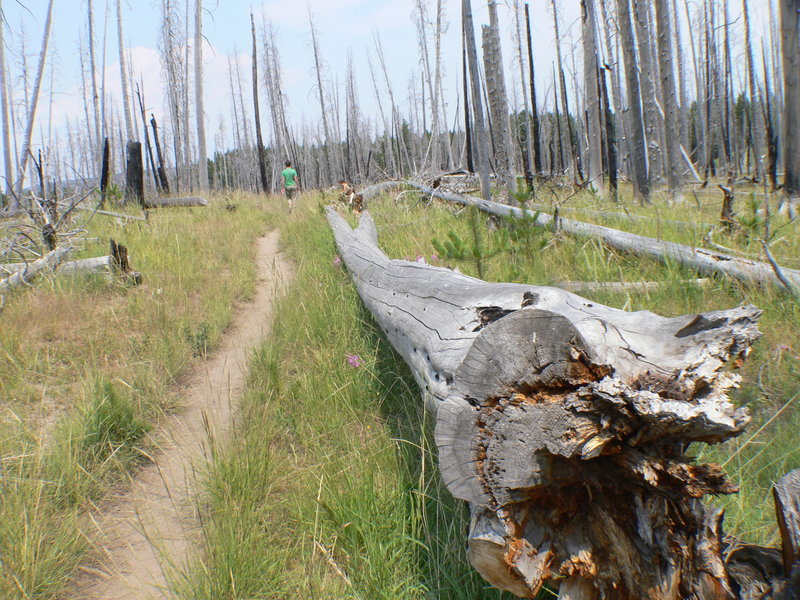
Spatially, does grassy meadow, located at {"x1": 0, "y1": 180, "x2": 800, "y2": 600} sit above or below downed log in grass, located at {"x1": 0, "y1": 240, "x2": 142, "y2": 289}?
below

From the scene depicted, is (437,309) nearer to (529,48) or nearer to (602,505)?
(602,505)

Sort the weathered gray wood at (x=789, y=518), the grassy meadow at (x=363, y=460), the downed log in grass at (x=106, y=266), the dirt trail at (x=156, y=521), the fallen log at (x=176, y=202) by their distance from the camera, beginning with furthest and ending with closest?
the fallen log at (x=176, y=202) → the downed log in grass at (x=106, y=266) → the dirt trail at (x=156, y=521) → the grassy meadow at (x=363, y=460) → the weathered gray wood at (x=789, y=518)

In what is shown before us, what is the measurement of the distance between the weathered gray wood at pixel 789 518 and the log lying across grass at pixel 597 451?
0.02 meters

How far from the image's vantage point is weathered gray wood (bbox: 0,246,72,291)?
15.4ft

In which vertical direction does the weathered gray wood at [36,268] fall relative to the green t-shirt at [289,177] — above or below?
below


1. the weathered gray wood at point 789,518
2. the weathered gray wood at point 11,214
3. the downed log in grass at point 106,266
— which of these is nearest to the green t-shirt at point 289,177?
the weathered gray wood at point 11,214

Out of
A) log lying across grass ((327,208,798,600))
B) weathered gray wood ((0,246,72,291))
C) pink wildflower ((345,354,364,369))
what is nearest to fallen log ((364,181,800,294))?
pink wildflower ((345,354,364,369))

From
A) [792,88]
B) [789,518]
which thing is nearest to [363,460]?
[789,518]

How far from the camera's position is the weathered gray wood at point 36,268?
15.4ft

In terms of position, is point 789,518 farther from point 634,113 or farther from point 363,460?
point 634,113

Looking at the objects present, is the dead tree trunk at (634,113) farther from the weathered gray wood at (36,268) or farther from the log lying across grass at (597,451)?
the weathered gray wood at (36,268)

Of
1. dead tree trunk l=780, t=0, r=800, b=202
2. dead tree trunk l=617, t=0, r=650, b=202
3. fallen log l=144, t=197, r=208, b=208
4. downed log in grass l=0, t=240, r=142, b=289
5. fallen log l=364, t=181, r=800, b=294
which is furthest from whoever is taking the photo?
fallen log l=144, t=197, r=208, b=208

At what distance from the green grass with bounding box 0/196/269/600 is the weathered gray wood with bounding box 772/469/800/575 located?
7.55ft

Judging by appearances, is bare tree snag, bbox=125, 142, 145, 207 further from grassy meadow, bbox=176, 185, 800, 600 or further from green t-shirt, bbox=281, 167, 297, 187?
grassy meadow, bbox=176, 185, 800, 600
